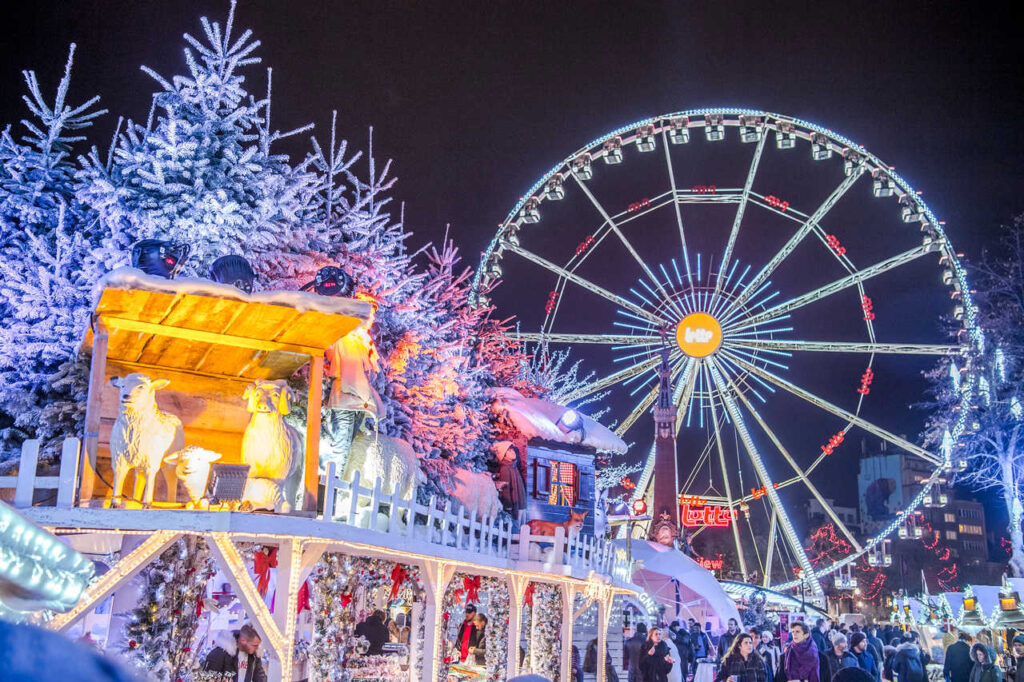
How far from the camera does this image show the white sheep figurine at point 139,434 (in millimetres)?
8133

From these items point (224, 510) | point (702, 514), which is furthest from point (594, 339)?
point (224, 510)

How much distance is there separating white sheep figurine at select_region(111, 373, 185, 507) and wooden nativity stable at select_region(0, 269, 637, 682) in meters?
0.24

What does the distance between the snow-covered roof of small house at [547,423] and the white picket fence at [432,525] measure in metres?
4.09

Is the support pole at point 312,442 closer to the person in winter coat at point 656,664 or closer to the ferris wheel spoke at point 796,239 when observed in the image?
the person in winter coat at point 656,664

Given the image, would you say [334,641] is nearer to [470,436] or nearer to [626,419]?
[470,436]

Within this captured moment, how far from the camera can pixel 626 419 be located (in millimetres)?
27719

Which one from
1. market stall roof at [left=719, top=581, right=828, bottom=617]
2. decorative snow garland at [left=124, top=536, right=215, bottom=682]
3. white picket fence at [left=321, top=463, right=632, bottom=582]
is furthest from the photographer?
market stall roof at [left=719, top=581, right=828, bottom=617]

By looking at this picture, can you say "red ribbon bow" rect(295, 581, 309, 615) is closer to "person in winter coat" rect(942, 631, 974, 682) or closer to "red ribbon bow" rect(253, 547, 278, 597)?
"red ribbon bow" rect(253, 547, 278, 597)

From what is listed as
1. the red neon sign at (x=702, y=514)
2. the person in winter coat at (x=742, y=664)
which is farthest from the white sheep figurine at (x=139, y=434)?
the red neon sign at (x=702, y=514)

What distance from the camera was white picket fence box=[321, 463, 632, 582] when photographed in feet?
29.2

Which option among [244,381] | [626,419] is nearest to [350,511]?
[244,381]

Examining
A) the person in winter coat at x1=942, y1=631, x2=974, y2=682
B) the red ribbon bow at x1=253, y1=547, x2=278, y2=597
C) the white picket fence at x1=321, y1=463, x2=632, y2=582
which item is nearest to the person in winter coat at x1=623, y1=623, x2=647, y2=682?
the white picket fence at x1=321, y1=463, x2=632, y2=582

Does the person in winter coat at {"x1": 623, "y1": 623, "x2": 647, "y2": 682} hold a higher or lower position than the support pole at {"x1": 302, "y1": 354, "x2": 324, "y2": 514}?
lower

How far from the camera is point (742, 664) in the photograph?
10844mm
